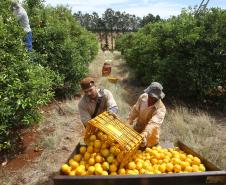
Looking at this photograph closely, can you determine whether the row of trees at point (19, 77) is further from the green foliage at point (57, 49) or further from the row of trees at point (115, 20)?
the row of trees at point (115, 20)

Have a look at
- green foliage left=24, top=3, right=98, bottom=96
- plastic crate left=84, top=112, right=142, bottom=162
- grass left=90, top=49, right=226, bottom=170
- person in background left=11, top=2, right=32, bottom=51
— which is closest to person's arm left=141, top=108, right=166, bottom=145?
plastic crate left=84, top=112, right=142, bottom=162

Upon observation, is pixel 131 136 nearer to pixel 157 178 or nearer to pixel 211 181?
pixel 157 178

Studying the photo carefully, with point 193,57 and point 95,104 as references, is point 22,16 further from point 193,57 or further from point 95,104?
point 193,57

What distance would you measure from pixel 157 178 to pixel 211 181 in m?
0.66

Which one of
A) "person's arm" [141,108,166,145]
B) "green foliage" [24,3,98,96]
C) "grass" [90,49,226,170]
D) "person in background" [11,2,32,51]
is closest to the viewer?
"person's arm" [141,108,166,145]

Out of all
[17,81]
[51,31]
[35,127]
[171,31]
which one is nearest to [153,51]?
[171,31]

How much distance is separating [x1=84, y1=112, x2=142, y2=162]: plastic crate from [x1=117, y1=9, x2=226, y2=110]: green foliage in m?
6.59

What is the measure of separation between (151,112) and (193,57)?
18.1ft

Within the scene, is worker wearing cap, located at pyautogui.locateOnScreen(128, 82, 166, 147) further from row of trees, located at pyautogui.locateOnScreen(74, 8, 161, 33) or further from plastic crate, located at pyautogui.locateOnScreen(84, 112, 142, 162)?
row of trees, located at pyautogui.locateOnScreen(74, 8, 161, 33)

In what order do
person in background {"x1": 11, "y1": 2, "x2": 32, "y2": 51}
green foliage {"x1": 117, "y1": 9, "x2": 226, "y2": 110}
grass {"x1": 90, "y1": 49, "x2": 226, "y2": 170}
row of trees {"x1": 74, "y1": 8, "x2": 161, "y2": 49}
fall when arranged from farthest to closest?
row of trees {"x1": 74, "y1": 8, "x2": 161, "y2": 49} < green foliage {"x1": 117, "y1": 9, "x2": 226, "y2": 110} < person in background {"x1": 11, "y1": 2, "x2": 32, "y2": 51} < grass {"x1": 90, "y1": 49, "x2": 226, "y2": 170}

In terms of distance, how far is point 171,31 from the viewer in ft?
37.6

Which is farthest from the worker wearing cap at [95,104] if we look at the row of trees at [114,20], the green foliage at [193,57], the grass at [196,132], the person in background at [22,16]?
the row of trees at [114,20]

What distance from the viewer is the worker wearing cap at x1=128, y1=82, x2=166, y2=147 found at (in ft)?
17.4

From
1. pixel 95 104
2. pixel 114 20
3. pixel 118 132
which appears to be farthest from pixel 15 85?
pixel 114 20
